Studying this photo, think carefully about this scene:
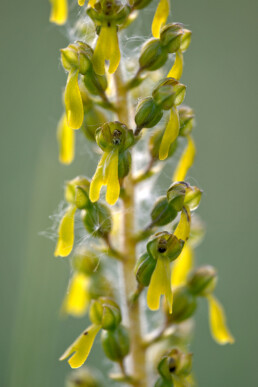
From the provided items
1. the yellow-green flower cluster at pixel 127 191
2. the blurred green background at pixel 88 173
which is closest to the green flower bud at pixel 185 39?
the yellow-green flower cluster at pixel 127 191

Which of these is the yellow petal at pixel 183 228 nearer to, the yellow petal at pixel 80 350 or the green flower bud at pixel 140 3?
the yellow petal at pixel 80 350

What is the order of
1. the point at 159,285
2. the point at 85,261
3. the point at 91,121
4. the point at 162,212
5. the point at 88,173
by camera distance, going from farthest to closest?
the point at 88,173, the point at 85,261, the point at 91,121, the point at 162,212, the point at 159,285

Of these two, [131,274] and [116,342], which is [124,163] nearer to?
[131,274]

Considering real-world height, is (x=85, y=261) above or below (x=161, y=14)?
below

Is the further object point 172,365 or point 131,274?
point 131,274

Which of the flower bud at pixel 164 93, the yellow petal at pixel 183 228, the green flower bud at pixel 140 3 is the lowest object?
the yellow petal at pixel 183 228

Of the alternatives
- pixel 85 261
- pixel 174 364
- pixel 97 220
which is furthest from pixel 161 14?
pixel 174 364
